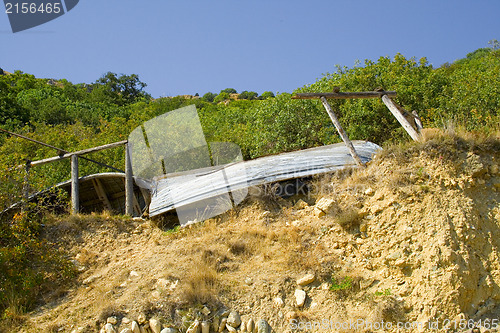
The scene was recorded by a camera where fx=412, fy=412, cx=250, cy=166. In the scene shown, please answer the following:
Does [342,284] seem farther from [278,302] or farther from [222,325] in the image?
[222,325]

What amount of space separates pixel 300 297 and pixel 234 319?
39.7 inches

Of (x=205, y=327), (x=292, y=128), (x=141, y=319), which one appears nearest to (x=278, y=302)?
(x=205, y=327)

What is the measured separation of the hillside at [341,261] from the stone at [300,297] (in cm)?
3

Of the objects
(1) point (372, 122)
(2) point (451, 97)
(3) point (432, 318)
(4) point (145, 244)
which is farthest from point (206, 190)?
(2) point (451, 97)

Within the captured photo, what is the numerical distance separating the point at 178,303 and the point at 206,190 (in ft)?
9.67

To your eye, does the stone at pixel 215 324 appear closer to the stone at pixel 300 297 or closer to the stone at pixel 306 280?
the stone at pixel 300 297

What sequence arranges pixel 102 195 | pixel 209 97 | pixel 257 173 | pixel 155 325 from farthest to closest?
pixel 209 97 < pixel 102 195 < pixel 257 173 < pixel 155 325

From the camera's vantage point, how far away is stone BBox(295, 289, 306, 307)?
5.95m

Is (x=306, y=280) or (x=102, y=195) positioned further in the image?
(x=102, y=195)

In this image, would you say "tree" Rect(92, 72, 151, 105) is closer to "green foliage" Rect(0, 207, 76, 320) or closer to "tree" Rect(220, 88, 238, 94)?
"tree" Rect(220, 88, 238, 94)

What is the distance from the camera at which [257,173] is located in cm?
847

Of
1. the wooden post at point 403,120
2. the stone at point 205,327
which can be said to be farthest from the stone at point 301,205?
the stone at point 205,327

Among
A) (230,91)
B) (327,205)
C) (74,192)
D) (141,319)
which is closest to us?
(141,319)

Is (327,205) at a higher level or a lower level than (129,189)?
lower
